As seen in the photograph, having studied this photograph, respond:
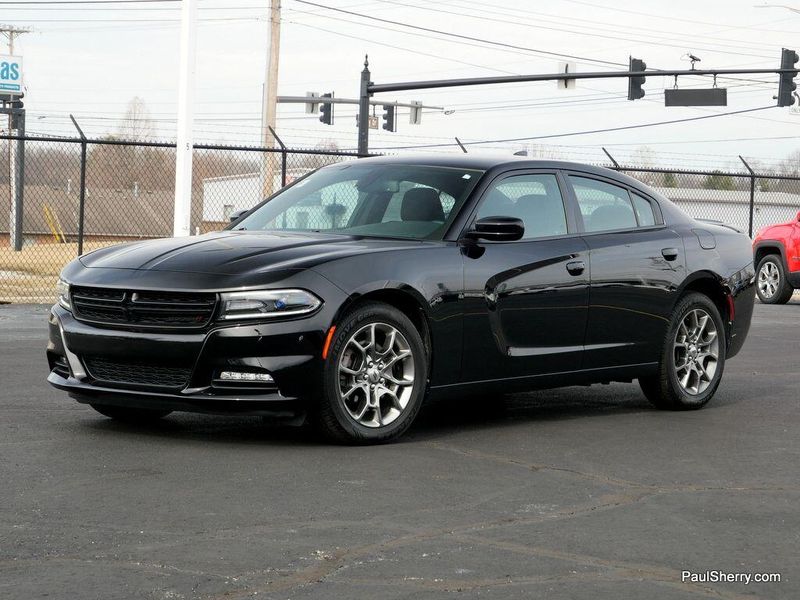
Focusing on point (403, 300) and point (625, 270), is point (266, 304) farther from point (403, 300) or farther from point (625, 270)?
point (625, 270)

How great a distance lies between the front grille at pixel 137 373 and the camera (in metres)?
7.02

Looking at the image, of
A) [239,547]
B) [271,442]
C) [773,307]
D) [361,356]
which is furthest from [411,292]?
[773,307]

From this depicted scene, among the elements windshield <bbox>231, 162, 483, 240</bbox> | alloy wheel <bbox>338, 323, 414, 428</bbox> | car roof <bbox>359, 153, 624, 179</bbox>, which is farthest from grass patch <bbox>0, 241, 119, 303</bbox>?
alloy wheel <bbox>338, 323, 414, 428</bbox>

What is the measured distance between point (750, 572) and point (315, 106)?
40.8 metres

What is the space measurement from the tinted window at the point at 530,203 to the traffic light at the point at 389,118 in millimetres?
37166

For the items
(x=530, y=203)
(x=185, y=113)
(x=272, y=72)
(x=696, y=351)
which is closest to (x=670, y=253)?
(x=696, y=351)

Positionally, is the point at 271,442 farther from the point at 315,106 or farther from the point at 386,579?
the point at 315,106

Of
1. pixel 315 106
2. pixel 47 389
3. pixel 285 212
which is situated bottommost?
pixel 47 389

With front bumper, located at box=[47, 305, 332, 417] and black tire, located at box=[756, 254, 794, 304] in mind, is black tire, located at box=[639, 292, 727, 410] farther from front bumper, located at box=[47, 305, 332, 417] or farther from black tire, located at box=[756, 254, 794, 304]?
black tire, located at box=[756, 254, 794, 304]

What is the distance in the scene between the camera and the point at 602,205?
29.0 ft

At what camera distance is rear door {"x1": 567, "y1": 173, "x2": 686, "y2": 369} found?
28.0 ft

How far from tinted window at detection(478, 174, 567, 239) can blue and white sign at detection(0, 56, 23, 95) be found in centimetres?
5551

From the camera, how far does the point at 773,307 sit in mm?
20875

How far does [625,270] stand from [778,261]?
13593 millimetres
